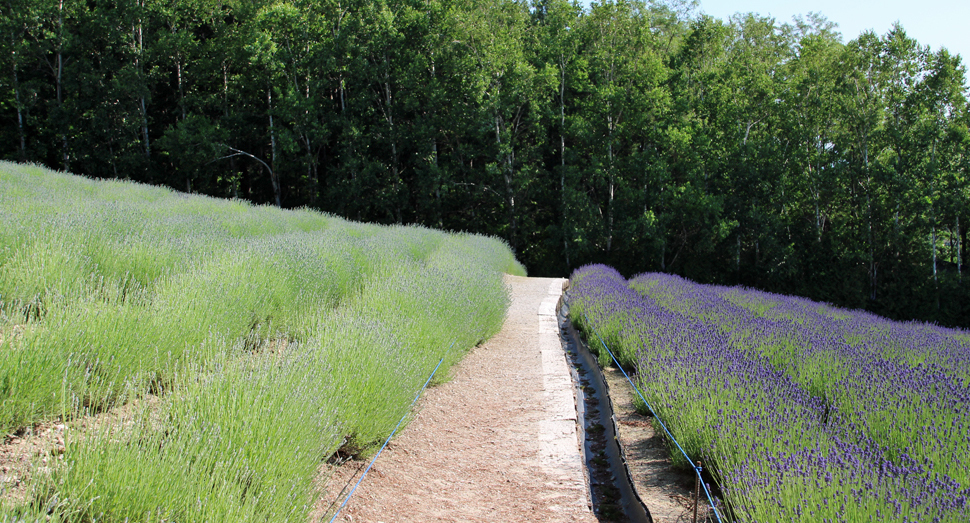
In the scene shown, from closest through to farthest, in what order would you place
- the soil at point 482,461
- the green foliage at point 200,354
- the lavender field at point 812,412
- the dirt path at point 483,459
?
the green foliage at point 200,354, the lavender field at point 812,412, the soil at point 482,461, the dirt path at point 483,459

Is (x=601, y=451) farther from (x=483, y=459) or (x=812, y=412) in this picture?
(x=812, y=412)

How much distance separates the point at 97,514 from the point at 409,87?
2400 cm

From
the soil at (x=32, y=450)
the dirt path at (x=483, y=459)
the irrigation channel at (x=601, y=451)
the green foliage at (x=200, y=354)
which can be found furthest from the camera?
the irrigation channel at (x=601, y=451)

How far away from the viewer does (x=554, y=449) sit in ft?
12.7

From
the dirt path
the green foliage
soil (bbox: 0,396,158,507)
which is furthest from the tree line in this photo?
soil (bbox: 0,396,158,507)

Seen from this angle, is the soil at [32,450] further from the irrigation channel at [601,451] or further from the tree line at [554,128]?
the tree line at [554,128]

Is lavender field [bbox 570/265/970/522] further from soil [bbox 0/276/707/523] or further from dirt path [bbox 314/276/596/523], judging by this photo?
dirt path [bbox 314/276/596/523]

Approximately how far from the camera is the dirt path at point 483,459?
3027mm

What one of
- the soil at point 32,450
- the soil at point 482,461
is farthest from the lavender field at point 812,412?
the soil at point 32,450

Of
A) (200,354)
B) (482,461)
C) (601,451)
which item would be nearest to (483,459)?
(482,461)

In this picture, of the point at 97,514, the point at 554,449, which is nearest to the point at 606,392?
the point at 554,449

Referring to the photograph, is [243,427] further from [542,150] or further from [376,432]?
[542,150]

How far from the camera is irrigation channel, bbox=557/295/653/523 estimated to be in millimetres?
3236

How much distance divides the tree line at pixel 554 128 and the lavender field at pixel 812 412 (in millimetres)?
16674
